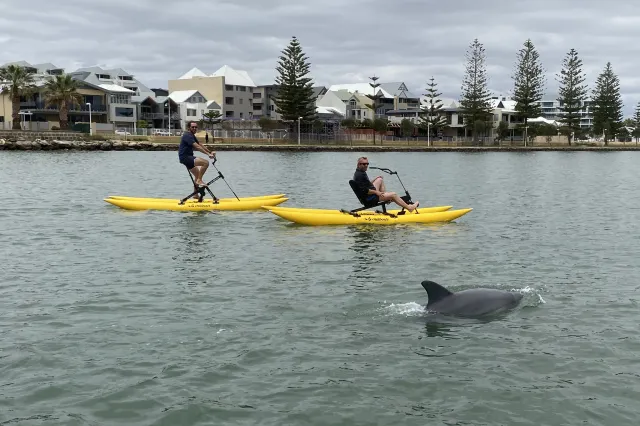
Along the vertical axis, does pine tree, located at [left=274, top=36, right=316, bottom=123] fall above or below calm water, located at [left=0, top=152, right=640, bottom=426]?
above

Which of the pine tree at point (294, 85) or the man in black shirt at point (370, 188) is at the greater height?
the pine tree at point (294, 85)

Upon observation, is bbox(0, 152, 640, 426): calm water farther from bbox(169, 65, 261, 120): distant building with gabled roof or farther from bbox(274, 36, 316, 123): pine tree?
bbox(169, 65, 261, 120): distant building with gabled roof

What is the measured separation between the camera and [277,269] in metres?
14.2

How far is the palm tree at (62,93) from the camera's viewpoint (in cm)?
9919

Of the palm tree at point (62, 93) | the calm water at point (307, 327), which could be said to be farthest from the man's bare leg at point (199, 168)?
the palm tree at point (62, 93)

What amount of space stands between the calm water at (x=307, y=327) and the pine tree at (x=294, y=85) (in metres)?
87.8

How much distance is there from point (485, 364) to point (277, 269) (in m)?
6.52

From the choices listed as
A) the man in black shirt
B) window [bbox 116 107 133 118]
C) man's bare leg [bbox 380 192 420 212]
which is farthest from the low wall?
man's bare leg [bbox 380 192 420 212]

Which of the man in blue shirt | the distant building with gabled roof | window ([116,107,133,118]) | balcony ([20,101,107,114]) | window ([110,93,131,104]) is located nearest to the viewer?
the man in blue shirt

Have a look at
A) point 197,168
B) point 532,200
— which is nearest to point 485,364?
point 197,168

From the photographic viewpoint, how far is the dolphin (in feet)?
33.9

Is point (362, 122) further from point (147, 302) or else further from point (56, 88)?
point (147, 302)

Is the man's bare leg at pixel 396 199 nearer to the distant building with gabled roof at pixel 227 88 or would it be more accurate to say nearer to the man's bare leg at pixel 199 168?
the man's bare leg at pixel 199 168

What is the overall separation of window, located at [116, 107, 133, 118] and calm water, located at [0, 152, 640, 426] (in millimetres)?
102859
